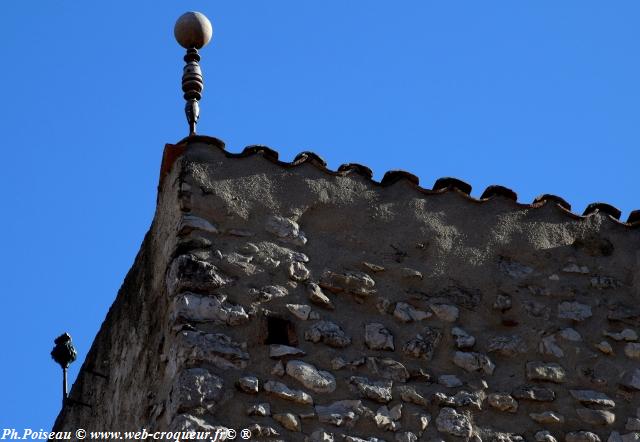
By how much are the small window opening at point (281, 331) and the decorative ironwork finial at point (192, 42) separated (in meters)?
1.46

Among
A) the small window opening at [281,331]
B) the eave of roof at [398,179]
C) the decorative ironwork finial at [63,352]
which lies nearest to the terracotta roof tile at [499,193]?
the eave of roof at [398,179]

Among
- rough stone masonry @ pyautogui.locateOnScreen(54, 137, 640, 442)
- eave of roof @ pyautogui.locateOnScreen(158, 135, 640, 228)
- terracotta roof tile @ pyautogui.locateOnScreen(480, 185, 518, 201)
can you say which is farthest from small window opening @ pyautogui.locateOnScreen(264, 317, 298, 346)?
terracotta roof tile @ pyautogui.locateOnScreen(480, 185, 518, 201)

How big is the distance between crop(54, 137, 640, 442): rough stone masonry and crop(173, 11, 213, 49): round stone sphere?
81cm

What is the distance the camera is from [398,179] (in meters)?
7.80

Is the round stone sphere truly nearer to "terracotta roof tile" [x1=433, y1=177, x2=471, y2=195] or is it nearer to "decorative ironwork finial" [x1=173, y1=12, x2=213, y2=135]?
"decorative ironwork finial" [x1=173, y1=12, x2=213, y2=135]

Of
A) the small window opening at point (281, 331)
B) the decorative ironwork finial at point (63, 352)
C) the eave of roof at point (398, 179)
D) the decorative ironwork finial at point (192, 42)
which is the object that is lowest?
the small window opening at point (281, 331)

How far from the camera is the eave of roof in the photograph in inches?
296

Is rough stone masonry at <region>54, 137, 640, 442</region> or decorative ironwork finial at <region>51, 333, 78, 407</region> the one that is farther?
decorative ironwork finial at <region>51, 333, 78, 407</region>

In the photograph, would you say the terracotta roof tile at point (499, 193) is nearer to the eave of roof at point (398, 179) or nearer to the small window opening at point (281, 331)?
the eave of roof at point (398, 179)

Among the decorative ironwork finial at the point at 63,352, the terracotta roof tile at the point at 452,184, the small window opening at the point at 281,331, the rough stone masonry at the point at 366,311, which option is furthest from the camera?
the decorative ironwork finial at the point at 63,352

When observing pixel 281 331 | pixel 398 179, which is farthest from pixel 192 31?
pixel 281 331

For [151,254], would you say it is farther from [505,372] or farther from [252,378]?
[505,372]

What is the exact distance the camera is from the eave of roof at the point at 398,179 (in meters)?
7.51

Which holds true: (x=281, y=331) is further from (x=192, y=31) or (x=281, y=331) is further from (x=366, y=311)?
(x=192, y=31)
